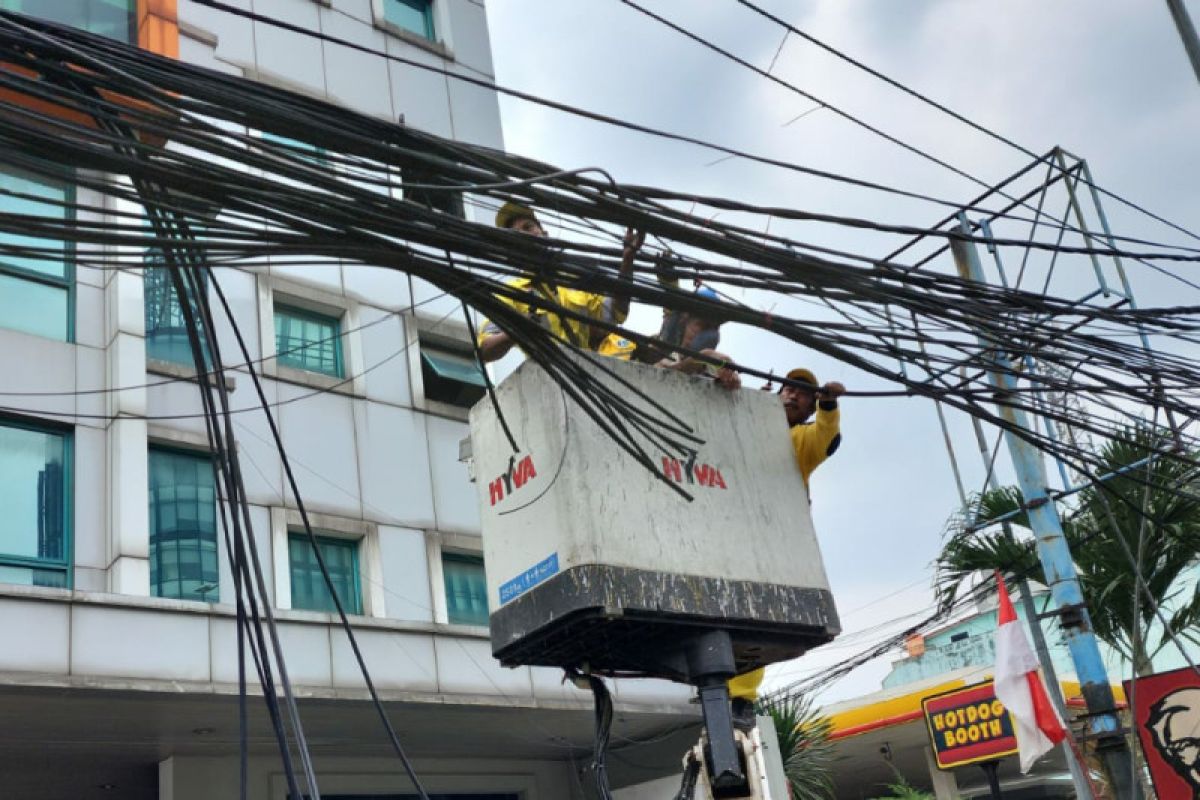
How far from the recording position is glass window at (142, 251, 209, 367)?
996cm

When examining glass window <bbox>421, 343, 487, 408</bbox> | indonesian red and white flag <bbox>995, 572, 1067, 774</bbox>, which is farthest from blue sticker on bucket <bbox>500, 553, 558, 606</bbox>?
glass window <bbox>421, 343, 487, 408</bbox>

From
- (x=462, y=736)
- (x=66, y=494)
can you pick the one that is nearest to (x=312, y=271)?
(x=66, y=494)

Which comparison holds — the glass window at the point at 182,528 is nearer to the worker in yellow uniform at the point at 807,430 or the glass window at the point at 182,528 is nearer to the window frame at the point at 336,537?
the window frame at the point at 336,537

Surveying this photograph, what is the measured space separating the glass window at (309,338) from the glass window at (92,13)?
2733 millimetres

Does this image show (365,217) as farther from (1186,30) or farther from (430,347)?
(430,347)

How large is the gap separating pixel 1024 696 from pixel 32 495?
734 cm

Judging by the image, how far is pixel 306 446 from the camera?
408 inches

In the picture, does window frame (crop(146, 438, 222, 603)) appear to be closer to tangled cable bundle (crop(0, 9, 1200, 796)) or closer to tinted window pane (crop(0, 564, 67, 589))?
tinted window pane (crop(0, 564, 67, 589))

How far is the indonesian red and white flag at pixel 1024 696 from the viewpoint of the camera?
8.04 meters

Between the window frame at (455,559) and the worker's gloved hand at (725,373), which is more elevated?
the window frame at (455,559)

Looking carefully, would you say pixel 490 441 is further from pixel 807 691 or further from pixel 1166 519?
pixel 807 691

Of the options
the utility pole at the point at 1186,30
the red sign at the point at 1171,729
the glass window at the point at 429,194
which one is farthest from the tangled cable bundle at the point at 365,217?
the red sign at the point at 1171,729

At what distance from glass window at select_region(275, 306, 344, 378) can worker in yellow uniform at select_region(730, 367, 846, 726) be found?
23.8ft

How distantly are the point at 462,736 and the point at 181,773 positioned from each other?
2453 millimetres
